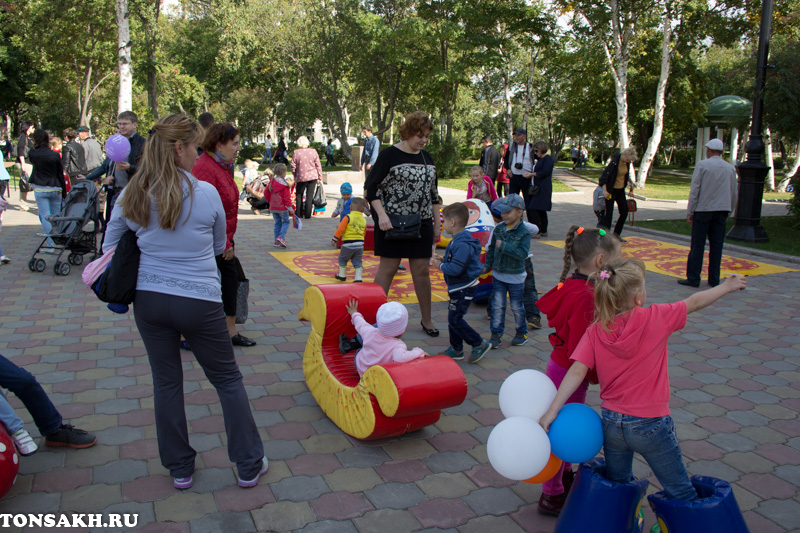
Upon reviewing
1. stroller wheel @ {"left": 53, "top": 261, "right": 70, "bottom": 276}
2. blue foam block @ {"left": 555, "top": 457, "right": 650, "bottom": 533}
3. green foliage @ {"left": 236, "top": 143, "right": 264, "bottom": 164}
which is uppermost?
green foliage @ {"left": 236, "top": 143, "right": 264, "bottom": 164}

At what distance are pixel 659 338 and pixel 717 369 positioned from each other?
3.16 m

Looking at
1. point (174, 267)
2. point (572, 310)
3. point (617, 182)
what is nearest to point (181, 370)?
point (174, 267)

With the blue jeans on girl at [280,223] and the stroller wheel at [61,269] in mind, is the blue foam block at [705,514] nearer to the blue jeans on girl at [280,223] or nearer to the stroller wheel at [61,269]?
the stroller wheel at [61,269]

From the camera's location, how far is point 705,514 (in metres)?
2.43

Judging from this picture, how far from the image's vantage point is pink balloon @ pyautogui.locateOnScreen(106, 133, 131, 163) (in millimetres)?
5809

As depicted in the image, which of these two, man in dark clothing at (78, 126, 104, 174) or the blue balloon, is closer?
the blue balloon

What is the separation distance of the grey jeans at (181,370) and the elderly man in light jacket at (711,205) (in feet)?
Result: 20.8

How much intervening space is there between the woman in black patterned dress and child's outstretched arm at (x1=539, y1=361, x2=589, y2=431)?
2789 millimetres

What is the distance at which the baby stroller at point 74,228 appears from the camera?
8.11 m

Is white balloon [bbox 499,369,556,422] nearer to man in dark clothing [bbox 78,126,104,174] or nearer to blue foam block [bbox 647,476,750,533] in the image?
blue foam block [bbox 647,476,750,533]

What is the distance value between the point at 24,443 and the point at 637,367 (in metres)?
3.19

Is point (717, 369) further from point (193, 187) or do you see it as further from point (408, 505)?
point (193, 187)

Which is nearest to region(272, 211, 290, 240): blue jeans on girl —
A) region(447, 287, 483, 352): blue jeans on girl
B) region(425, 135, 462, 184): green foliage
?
region(447, 287, 483, 352): blue jeans on girl

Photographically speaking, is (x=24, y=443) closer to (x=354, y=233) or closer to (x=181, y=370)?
(x=181, y=370)
